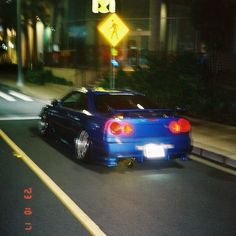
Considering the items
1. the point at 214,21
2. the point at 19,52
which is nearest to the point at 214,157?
the point at 214,21

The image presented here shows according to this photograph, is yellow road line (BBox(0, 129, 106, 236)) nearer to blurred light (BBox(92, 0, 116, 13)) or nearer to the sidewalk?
the sidewalk

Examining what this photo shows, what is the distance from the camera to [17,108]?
1728cm

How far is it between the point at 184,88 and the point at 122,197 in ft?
32.5

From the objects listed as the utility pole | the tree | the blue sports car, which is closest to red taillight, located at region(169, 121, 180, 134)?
the blue sports car

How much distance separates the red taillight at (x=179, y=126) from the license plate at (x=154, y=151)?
396mm

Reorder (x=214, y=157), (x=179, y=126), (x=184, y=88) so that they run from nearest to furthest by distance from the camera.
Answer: (x=179, y=126) → (x=214, y=157) → (x=184, y=88)

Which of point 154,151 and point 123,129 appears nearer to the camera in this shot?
point 123,129

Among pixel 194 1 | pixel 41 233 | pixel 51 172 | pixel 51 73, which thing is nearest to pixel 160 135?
pixel 51 172

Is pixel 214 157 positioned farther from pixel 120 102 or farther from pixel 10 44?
pixel 10 44

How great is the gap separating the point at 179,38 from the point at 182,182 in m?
23.4

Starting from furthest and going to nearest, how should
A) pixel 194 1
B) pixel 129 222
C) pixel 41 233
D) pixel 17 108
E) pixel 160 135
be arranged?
1. pixel 194 1
2. pixel 17 108
3. pixel 160 135
4. pixel 129 222
5. pixel 41 233

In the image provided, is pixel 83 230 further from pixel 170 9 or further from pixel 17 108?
pixel 170 9

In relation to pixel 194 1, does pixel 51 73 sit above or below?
below

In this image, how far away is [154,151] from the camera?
7.93 m
